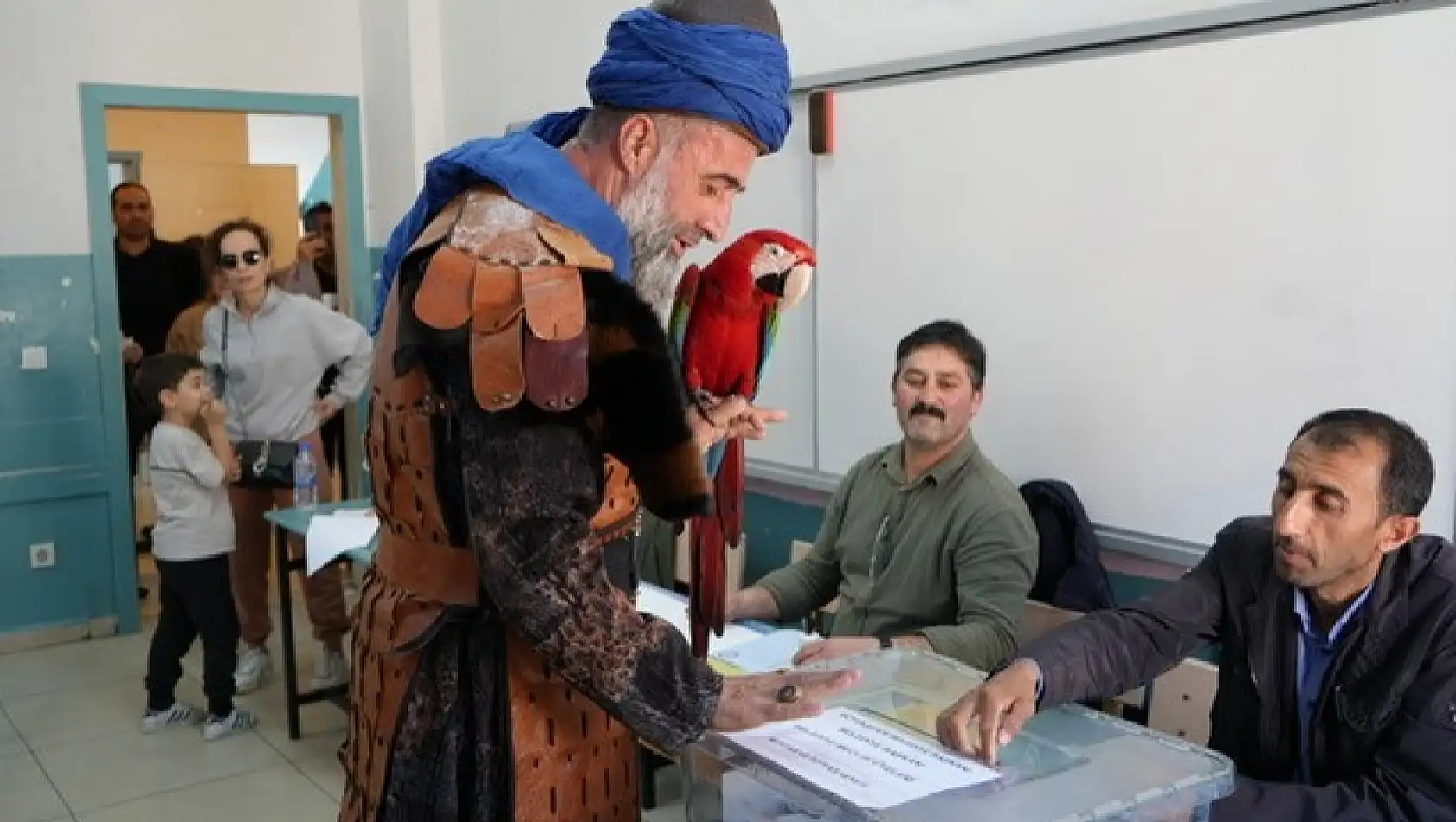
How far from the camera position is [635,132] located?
118 cm

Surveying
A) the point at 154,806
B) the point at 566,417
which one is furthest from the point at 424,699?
the point at 154,806

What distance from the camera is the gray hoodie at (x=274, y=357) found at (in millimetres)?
4434

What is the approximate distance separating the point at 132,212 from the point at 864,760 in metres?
5.03

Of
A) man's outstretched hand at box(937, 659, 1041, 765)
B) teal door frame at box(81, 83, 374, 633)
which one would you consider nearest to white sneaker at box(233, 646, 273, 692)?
teal door frame at box(81, 83, 374, 633)

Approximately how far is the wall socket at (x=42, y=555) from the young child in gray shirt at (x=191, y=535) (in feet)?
4.11

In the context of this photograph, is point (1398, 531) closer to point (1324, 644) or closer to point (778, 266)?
point (1324, 644)

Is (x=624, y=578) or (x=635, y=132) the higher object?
(x=635, y=132)

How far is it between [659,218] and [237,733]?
134 inches

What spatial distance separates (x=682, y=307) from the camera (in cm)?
160

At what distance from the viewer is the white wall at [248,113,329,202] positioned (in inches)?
340

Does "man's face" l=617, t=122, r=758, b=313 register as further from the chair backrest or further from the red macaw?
the chair backrest

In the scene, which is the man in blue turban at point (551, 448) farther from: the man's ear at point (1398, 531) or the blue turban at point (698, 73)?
the man's ear at point (1398, 531)

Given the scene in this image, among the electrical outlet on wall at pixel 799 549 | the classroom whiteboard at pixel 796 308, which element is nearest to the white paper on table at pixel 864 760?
the electrical outlet on wall at pixel 799 549

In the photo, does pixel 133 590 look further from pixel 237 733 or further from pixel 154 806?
pixel 154 806
